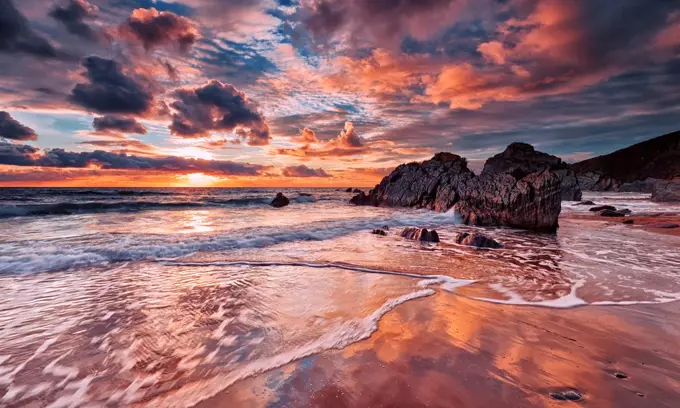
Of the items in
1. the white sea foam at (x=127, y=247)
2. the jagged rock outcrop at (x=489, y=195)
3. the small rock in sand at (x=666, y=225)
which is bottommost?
the white sea foam at (x=127, y=247)

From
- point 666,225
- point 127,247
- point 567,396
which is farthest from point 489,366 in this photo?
point 666,225

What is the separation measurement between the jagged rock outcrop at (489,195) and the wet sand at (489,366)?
1179cm

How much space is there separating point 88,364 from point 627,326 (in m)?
7.18

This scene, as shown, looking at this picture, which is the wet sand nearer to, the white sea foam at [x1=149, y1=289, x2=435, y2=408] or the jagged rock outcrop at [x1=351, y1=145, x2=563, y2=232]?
the white sea foam at [x1=149, y1=289, x2=435, y2=408]

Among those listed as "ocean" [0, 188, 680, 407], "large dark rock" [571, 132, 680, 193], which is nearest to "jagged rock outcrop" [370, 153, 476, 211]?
"ocean" [0, 188, 680, 407]

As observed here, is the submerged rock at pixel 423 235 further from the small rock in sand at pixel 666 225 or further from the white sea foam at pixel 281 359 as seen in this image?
the small rock in sand at pixel 666 225

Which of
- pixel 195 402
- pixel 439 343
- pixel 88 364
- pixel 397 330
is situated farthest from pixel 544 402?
pixel 88 364

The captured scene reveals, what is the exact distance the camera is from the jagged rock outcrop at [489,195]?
15203mm

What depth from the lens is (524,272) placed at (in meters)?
7.38

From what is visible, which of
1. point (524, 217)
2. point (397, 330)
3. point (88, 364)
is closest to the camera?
point (88, 364)

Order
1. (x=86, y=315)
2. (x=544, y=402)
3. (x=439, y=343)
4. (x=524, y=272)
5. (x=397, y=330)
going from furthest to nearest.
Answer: (x=524, y=272) < (x=86, y=315) < (x=397, y=330) < (x=439, y=343) < (x=544, y=402)

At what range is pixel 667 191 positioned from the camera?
34375 mm

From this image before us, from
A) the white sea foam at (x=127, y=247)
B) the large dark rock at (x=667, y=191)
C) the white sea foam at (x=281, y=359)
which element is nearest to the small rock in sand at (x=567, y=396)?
the white sea foam at (x=281, y=359)

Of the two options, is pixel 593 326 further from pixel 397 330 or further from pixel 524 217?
pixel 524 217
